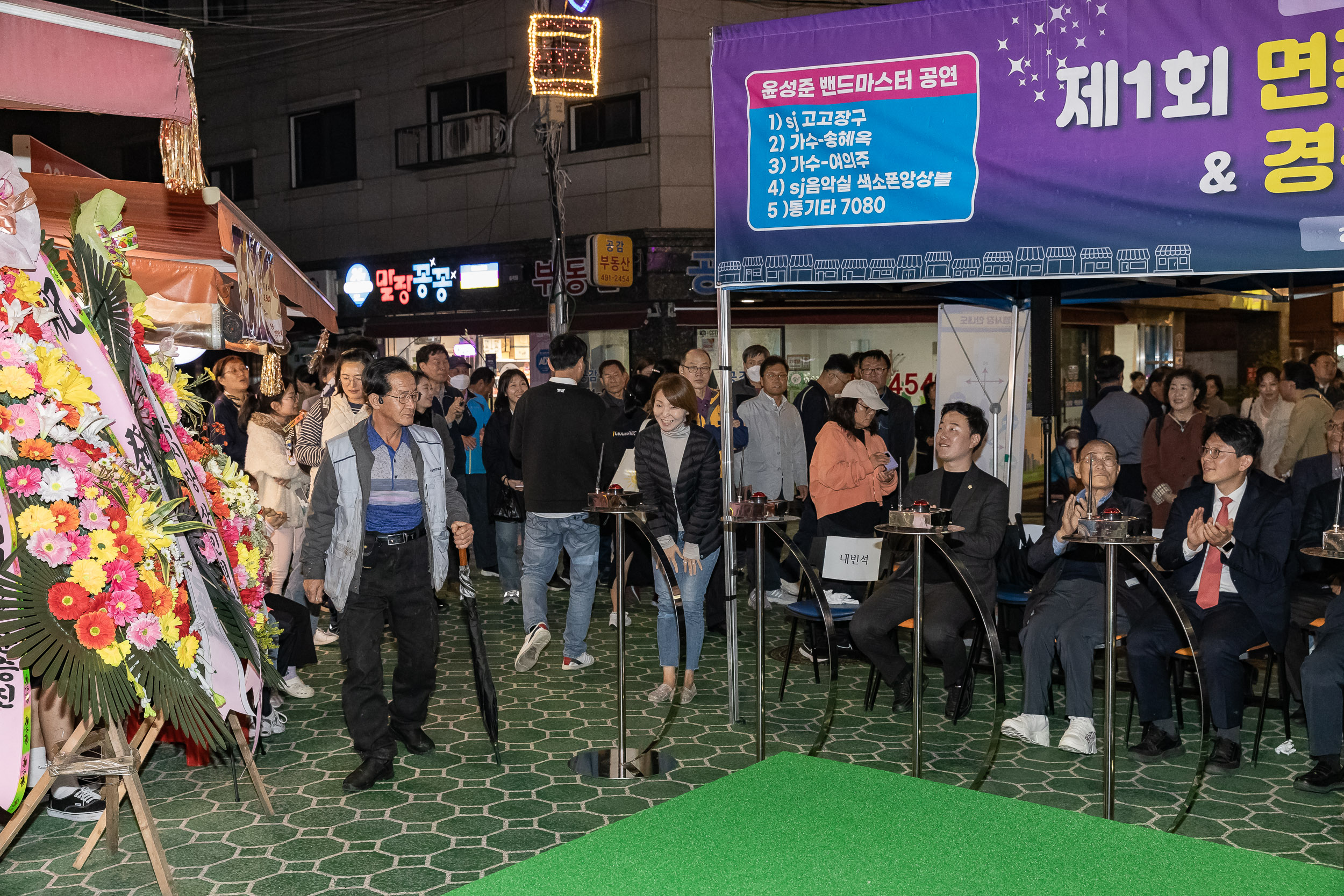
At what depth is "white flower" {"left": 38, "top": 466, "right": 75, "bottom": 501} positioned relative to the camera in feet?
11.1

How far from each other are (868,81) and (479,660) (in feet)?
10.1

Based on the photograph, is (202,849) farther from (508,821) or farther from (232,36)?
(232,36)

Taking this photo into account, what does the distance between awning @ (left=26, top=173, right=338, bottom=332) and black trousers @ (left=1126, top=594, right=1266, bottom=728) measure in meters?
4.58

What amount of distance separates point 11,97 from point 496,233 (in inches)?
601

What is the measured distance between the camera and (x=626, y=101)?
16625 mm

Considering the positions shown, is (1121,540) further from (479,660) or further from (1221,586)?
(479,660)

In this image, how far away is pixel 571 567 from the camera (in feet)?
22.5

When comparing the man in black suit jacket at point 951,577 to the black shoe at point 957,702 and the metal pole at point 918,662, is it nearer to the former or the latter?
the black shoe at point 957,702

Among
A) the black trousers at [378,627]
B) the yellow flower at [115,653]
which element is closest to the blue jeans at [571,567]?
the black trousers at [378,627]

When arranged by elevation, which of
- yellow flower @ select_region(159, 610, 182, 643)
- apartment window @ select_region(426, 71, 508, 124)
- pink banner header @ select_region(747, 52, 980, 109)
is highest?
apartment window @ select_region(426, 71, 508, 124)

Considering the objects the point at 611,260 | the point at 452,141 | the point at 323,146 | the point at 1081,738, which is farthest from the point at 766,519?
the point at 323,146

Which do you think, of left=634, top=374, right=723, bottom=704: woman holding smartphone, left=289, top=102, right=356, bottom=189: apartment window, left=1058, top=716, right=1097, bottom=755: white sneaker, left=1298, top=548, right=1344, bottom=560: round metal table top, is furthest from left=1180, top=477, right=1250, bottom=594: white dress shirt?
left=289, top=102, right=356, bottom=189: apartment window

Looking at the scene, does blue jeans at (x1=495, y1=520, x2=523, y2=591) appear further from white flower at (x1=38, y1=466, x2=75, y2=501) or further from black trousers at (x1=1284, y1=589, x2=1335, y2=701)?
white flower at (x1=38, y1=466, x2=75, y2=501)

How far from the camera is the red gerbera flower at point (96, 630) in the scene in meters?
A: 3.30
